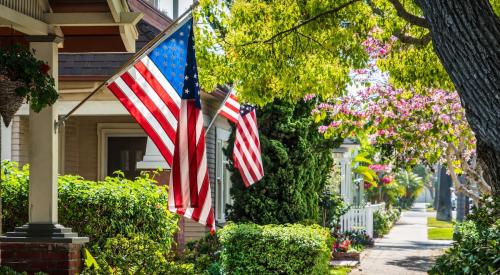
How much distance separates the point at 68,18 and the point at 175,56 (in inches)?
59.5

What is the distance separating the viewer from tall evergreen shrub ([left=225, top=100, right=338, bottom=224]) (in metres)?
20.0

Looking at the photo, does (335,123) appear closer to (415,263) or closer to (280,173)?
(280,173)

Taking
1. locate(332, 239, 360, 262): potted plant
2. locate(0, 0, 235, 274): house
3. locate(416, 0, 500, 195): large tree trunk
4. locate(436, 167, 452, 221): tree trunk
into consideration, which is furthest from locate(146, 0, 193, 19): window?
locate(436, 167, 452, 221): tree trunk

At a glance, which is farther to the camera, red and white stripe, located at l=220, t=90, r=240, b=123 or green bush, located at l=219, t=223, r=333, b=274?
red and white stripe, located at l=220, t=90, r=240, b=123

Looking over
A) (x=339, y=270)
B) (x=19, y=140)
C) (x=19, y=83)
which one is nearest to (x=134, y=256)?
(x=19, y=83)

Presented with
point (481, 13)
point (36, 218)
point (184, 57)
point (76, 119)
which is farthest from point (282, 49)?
point (76, 119)

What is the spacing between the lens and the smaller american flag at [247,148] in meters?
17.4

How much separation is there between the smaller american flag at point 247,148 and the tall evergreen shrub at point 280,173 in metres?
2.42

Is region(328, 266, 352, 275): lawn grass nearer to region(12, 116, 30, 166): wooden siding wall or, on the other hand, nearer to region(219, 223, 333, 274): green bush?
region(219, 223, 333, 274): green bush

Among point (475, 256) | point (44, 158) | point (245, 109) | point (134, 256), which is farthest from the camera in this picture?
point (245, 109)

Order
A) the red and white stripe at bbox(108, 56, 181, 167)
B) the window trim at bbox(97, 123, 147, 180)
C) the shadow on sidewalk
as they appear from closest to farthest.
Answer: the red and white stripe at bbox(108, 56, 181, 167), the window trim at bbox(97, 123, 147, 180), the shadow on sidewalk

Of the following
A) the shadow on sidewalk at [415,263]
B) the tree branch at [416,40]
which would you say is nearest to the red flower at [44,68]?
the tree branch at [416,40]

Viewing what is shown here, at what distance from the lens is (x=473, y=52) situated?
8.06 meters

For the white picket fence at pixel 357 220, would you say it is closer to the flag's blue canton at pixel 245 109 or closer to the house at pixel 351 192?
the house at pixel 351 192
